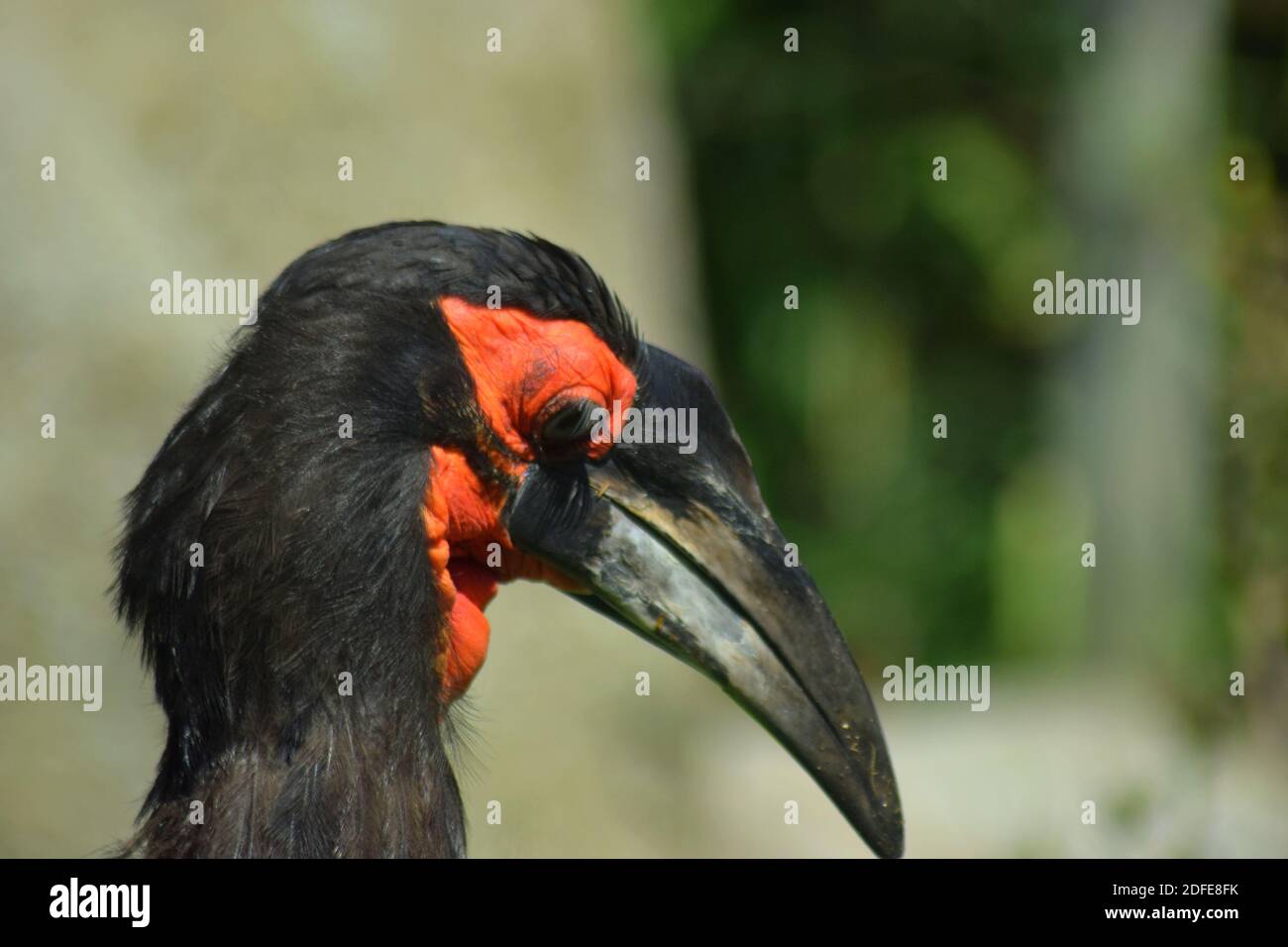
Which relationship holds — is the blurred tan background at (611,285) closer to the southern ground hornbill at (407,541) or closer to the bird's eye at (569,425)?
the southern ground hornbill at (407,541)

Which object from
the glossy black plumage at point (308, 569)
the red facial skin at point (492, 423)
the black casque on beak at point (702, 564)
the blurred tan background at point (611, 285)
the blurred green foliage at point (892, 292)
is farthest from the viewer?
the blurred green foliage at point (892, 292)

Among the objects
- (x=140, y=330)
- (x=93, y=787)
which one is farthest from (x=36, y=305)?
(x=93, y=787)

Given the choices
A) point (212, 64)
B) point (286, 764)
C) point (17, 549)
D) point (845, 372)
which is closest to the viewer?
point (286, 764)

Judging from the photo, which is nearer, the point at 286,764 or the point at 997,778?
the point at 286,764

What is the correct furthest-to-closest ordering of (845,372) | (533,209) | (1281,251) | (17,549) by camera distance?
(845,372) → (533,209) → (17,549) → (1281,251)

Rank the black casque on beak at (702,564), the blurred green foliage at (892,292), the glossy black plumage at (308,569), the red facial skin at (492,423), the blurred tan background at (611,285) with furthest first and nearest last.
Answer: the blurred green foliage at (892,292) → the blurred tan background at (611,285) → the black casque on beak at (702,564) → the red facial skin at (492,423) → the glossy black plumage at (308,569)

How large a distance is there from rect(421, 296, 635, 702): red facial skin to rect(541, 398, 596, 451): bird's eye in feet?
0.04

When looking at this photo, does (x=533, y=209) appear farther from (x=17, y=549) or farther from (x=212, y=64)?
(x=17, y=549)

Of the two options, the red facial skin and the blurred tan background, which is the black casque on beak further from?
the blurred tan background

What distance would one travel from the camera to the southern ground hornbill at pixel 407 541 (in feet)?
7.11

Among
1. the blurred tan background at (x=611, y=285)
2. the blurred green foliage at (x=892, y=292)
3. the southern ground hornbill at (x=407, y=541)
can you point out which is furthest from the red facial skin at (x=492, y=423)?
the blurred green foliage at (x=892, y=292)

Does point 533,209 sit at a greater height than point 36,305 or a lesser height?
greater

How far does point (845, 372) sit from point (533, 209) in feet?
12.2

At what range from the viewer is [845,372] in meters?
8.93
